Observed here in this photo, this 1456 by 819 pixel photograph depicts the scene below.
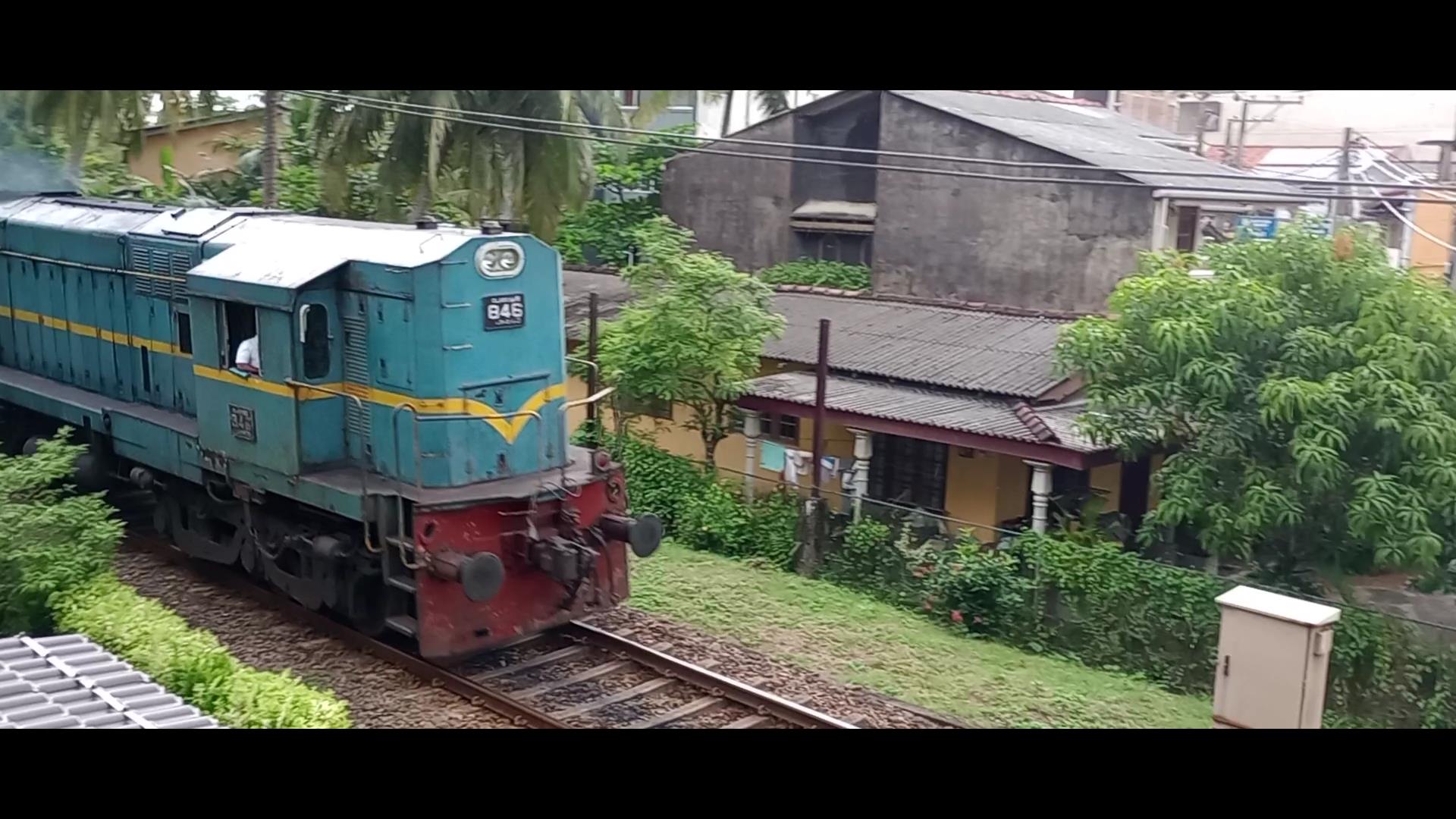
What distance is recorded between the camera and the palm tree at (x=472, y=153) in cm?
1775

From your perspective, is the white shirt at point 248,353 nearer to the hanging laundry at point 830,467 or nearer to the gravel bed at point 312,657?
the gravel bed at point 312,657

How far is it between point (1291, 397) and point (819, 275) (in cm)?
1109

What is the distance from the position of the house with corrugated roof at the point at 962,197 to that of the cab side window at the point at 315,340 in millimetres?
6985

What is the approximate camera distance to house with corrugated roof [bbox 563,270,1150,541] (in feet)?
43.0

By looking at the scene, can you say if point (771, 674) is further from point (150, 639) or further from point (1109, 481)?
point (1109, 481)

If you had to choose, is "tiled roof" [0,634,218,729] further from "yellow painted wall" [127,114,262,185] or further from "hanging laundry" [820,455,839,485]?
"yellow painted wall" [127,114,262,185]

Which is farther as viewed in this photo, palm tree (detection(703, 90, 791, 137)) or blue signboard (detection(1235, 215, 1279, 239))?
palm tree (detection(703, 90, 791, 137))

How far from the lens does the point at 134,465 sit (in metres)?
11.8

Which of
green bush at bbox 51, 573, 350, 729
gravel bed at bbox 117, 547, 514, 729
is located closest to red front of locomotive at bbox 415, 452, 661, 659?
gravel bed at bbox 117, 547, 514, 729

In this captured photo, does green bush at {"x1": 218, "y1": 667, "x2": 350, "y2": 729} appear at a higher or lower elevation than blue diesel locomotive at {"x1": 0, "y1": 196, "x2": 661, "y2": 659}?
lower

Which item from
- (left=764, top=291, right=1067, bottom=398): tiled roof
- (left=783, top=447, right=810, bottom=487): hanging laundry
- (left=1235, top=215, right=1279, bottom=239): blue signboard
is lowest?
(left=783, top=447, right=810, bottom=487): hanging laundry

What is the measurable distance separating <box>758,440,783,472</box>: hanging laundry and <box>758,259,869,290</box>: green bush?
532 centimetres

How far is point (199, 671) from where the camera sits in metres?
6.46

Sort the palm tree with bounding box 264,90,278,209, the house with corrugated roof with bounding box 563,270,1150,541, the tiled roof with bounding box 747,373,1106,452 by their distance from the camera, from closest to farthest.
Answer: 1. the tiled roof with bounding box 747,373,1106,452
2. the house with corrugated roof with bounding box 563,270,1150,541
3. the palm tree with bounding box 264,90,278,209
